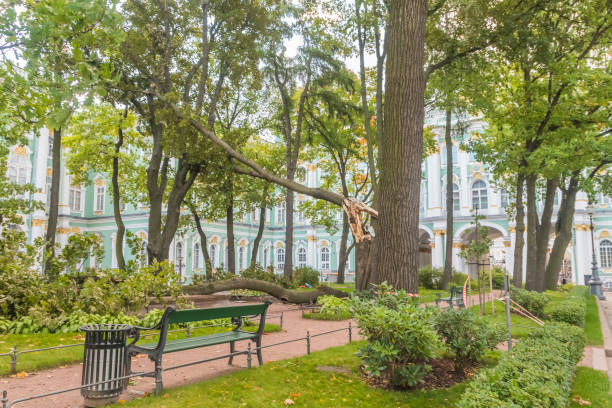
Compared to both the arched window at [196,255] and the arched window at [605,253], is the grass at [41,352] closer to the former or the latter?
the arched window at [196,255]

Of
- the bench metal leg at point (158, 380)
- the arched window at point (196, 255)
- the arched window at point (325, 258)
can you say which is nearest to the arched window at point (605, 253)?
the arched window at point (325, 258)

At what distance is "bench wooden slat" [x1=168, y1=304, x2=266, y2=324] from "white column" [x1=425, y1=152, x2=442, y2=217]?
33.7 metres

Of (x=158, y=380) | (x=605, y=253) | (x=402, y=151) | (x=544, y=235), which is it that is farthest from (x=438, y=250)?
(x=158, y=380)

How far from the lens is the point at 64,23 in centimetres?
433

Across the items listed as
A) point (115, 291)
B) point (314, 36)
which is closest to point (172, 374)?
point (115, 291)

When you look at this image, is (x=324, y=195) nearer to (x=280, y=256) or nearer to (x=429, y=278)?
(x=429, y=278)

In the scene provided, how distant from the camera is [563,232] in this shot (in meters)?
19.2

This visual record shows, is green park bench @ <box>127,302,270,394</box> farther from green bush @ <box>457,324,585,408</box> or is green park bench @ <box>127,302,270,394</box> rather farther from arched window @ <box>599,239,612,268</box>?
arched window @ <box>599,239,612,268</box>

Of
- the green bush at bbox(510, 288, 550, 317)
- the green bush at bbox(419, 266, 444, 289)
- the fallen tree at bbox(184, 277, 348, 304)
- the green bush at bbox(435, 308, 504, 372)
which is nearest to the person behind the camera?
the green bush at bbox(435, 308, 504, 372)

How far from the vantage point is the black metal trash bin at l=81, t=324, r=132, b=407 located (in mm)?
4750

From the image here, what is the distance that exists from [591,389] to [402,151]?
13.3ft

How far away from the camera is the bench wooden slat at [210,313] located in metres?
5.46

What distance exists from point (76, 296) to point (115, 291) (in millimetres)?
728

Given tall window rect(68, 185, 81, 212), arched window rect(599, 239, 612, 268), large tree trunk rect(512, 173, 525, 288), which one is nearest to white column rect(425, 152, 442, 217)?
arched window rect(599, 239, 612, 268)
